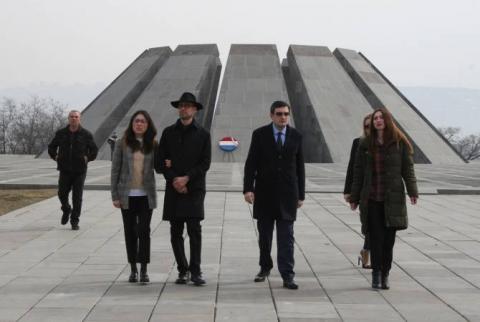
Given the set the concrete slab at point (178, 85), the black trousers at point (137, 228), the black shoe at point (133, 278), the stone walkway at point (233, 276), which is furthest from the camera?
the concrete slab at point (178, 85)

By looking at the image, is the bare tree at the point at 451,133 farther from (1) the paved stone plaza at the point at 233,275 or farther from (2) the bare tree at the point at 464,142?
(1) the paved stone plaza at the point at 233,275

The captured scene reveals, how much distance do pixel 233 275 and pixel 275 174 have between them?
1.11 m

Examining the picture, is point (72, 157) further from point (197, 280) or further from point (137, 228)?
point (197, 280)

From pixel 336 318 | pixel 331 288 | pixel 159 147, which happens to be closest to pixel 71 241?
pixel 159 147

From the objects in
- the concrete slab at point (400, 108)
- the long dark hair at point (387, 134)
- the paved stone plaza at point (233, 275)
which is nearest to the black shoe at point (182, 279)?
the paved stone plaza at point (233, 275)

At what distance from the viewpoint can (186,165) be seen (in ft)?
18.3

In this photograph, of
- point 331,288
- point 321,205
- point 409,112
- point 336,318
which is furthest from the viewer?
point 409,112

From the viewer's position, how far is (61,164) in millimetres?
8742

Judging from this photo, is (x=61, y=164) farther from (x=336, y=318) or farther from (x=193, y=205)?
(x=336, y=318)

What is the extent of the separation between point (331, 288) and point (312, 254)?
1.61 metres

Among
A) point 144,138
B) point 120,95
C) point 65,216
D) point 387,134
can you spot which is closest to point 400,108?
point 120,95

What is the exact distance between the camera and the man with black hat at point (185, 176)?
5.52 metres

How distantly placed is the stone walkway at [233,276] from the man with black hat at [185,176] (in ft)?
1.08

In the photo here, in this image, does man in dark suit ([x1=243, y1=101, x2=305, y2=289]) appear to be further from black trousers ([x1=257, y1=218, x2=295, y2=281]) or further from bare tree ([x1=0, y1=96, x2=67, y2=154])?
bare tree ([x1=0, y1=96, x2=67, y2=154])
